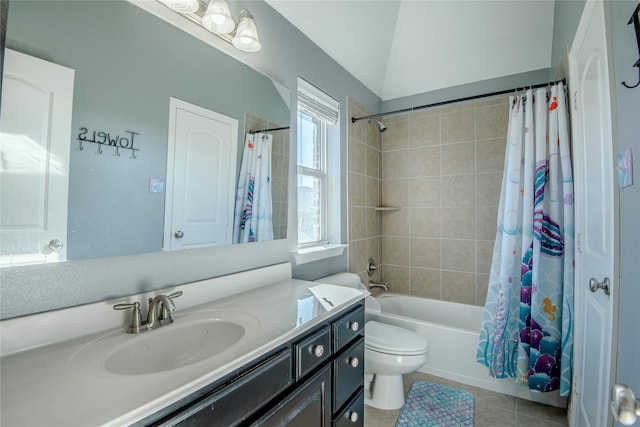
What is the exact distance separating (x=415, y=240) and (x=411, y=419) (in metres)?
1.57

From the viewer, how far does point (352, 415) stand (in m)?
1.28

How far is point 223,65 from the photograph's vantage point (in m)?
1.37

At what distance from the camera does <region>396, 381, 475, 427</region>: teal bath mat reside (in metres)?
1.69

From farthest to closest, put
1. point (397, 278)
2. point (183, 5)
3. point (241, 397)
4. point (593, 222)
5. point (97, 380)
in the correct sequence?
point (397, 278)
point (593, 222)
point (183, 5)
point (241, 397)
point (97, 380)

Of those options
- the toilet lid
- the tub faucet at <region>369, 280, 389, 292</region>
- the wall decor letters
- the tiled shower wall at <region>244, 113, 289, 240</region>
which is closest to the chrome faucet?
the wall decor letters

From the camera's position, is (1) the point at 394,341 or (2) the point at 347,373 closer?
(2) the point at 347,373

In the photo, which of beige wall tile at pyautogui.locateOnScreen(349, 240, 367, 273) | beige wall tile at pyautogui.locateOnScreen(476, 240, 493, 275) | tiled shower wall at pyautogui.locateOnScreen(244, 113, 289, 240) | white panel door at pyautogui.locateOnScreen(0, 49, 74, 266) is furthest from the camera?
beige wall tile at pyautogui.locateOnScreen(476, 240, 493, 275)

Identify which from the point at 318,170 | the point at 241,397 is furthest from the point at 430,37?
the point at 241,397

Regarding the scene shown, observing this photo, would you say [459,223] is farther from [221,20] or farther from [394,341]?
[221,20]

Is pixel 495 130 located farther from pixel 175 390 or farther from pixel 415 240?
pixel 175 390

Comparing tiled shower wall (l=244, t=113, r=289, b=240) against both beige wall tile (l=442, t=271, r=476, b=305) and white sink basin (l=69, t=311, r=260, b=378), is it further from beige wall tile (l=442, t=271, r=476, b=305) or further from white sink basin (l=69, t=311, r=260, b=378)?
beige wall tile (l=442, t=271, r=476, b=305)

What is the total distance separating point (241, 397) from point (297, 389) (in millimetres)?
249

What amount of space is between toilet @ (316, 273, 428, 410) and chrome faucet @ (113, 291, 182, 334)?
1.13 m

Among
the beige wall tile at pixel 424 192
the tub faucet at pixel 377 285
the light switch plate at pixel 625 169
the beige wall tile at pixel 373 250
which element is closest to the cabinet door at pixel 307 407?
the light switch plate at pixel 625 169
